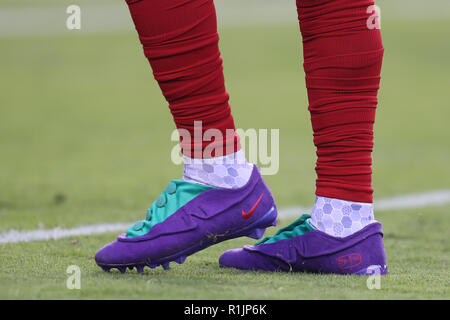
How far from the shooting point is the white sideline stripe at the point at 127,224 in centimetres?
232

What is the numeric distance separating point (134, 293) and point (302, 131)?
5.14m

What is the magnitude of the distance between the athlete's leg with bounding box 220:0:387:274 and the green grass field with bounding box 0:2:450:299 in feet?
0.26

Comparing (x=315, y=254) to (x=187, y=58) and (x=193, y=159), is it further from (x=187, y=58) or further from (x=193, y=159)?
(x=187, y=58)

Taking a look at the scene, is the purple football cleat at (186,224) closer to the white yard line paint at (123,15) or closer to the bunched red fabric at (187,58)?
the bunched red fabric at (187,58)

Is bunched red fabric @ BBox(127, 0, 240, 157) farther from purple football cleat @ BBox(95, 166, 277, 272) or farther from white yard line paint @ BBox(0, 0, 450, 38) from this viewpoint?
white yard line paint @ BBox(0, 0, 450, 38)

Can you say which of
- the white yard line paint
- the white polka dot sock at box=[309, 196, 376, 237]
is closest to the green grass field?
the white polka dot sock at box=[309, 196, 376, 237]

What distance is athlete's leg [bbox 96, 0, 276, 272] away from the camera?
1618 mm

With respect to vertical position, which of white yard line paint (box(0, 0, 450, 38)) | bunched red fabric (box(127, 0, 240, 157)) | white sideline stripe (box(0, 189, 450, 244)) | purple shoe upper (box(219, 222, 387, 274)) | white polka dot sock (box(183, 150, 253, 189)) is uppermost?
white yard line paint (box(0, 0, 450, 38))

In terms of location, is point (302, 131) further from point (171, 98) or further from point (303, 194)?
point (171, 98)

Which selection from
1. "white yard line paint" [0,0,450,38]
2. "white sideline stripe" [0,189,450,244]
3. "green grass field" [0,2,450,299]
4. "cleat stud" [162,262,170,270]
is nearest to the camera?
"green grass field" [0,2,450,299]

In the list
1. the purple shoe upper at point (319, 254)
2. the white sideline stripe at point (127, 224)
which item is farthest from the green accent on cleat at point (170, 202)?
the white sideline stripe at point (127, 224)

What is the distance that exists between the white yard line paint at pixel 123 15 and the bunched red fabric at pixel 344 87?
10737 millimetres
